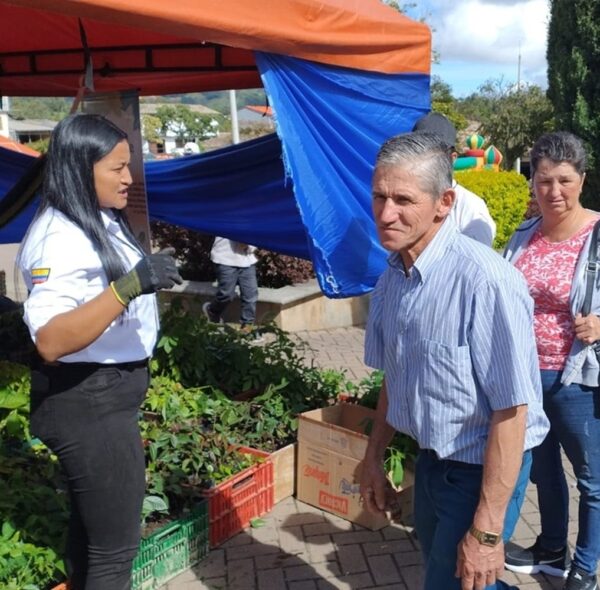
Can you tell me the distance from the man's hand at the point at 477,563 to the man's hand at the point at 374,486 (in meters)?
0.41

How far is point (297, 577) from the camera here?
10.1 ft

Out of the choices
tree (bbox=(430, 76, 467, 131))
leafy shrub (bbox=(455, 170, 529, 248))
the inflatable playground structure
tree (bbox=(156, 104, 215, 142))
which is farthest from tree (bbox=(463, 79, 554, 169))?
tree (bbox=(156, 104, 215, 142))

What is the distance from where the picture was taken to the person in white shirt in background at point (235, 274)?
6.59m

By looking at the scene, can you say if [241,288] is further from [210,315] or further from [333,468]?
[333,468]

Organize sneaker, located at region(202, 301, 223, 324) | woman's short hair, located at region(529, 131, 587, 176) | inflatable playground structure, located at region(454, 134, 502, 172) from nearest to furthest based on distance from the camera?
1. woman's short hair, located at region(529, 131, 587, 176)
2. sneaker, located at region(202, 301, 223, 324)
3. inflatable playground structure, located at region(454, 134, 502, 172)

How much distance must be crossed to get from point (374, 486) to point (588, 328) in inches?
39.6

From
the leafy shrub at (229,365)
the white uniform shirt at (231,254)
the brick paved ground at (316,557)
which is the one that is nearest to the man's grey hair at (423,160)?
the brick paved ground at (316,557)

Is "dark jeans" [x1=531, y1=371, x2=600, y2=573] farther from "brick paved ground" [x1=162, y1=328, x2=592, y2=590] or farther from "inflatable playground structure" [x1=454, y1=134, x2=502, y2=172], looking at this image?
"inflatable playground structure" [x1=454, y1=134, x2=502, y2=172]

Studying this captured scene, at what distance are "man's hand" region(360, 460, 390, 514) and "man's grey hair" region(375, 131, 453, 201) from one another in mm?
905

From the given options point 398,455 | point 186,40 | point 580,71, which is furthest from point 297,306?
point 580,71

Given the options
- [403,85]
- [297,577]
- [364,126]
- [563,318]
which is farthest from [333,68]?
[297,577]

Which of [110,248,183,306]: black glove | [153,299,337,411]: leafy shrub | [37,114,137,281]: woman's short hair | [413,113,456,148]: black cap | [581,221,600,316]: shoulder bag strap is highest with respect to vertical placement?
[413,113,456,148]: black cap

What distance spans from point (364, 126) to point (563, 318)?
1342 mm

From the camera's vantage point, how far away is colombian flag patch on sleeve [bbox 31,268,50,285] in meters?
1.87
